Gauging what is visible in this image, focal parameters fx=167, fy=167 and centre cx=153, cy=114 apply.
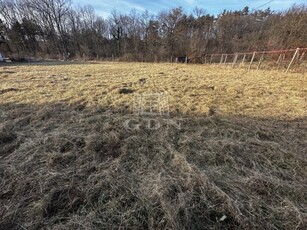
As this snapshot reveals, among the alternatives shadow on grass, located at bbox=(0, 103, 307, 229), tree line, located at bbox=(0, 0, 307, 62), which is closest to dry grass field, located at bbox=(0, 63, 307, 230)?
shadow on grass, located at bbox=(0, 103, 307, 229)

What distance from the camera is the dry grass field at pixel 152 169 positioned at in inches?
56.6

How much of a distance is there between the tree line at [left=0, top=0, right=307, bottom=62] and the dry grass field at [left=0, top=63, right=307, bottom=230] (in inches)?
701

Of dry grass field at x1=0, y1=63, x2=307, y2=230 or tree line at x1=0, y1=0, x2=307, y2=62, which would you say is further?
tree line at x1=0, y1=0, x2=307, y2=62

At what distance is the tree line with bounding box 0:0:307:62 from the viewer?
78.6ft

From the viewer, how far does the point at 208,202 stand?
61.6 inches

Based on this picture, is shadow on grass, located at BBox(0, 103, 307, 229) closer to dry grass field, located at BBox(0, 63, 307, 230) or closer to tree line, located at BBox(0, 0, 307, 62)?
dry grass field, located at BBox(0, 63, 307, 230)

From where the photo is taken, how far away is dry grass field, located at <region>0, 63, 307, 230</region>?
4.71 feet

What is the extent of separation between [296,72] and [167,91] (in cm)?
748

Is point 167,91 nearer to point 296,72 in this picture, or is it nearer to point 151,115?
point 151,115

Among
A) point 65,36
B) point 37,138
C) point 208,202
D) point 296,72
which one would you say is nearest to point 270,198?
point 208,202

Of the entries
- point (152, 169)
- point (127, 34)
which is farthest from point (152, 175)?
point (127, 34)

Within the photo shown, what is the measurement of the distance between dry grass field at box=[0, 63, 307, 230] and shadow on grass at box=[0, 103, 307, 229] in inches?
0.4

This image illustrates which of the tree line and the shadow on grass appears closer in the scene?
the shadow on grass

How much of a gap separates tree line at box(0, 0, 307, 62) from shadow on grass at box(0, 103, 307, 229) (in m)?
18.3
